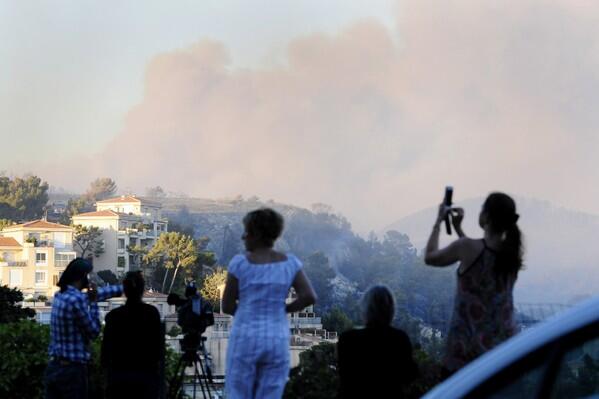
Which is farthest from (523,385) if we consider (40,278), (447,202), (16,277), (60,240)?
(60,240)

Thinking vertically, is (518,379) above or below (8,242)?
below

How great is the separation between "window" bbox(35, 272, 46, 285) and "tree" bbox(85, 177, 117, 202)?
214 ft

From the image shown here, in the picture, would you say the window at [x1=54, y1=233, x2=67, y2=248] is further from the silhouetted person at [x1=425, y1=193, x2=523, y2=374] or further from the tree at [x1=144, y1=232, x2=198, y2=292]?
the silhouetted person at [x1=425, y1=193, x2=523, y2=374]

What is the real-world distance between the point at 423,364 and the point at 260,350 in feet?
7.06

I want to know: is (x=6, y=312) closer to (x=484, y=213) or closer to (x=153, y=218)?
(x=484, y=213)

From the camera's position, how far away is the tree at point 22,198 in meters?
154

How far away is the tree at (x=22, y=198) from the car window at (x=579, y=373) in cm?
15471

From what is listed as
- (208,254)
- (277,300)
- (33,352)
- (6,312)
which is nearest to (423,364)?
(277,300)

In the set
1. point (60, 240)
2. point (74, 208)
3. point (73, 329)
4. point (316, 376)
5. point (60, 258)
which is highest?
point (74, 208)

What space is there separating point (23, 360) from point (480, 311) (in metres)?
4.54

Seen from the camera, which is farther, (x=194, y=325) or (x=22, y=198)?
(x=22, y=198)

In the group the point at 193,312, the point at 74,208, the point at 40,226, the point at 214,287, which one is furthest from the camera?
the point at 74,208

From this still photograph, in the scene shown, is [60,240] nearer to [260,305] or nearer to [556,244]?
[556,244]

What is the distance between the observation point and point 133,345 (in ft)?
18.4
